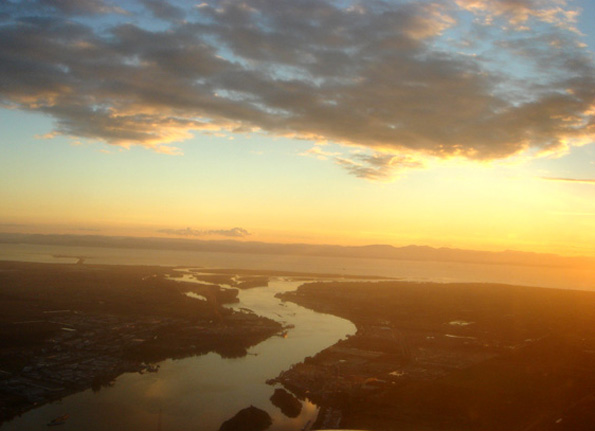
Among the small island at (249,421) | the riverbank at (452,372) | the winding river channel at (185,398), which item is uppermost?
the riverbank at (452,372)

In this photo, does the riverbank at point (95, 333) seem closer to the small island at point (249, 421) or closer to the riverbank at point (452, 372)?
the small island at point (249, 421)

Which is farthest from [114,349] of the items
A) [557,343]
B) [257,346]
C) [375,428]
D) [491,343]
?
[557,343]

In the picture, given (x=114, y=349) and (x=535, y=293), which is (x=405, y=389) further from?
(x=535, y=293)

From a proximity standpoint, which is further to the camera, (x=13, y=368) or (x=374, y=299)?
(x=374, y=299)

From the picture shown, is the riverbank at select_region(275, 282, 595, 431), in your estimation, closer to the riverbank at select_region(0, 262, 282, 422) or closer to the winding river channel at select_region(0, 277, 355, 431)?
the winding river channel at select_region(0, 277, 355, 431)

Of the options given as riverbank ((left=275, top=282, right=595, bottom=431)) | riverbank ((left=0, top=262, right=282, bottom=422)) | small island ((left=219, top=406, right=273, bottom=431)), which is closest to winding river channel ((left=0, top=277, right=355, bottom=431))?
small island ((left=219, top=406, right=273, bottom=431))

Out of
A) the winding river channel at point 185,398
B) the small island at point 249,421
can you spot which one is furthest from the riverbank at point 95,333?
the small island at point 249,421

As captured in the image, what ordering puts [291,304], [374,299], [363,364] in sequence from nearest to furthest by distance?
[363,364]
[291,304]
[374,299]
